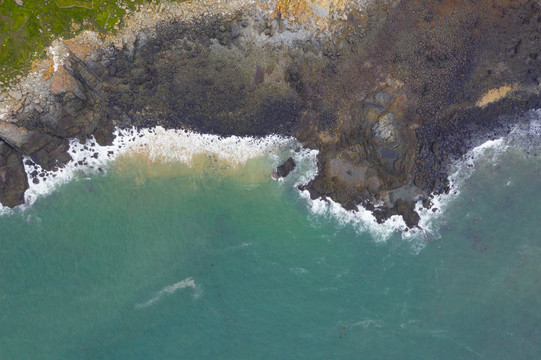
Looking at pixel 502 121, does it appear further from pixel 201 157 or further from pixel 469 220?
pixel 201 157

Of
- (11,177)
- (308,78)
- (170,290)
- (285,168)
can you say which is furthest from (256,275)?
(11,177)

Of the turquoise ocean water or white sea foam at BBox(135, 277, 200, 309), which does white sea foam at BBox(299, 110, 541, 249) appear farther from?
white sea foam at BBox(135, 277, 200, 309)

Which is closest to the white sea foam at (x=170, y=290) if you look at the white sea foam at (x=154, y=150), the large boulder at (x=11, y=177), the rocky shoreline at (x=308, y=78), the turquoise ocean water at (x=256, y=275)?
the turquoise ocean water at (x=256, y=275)

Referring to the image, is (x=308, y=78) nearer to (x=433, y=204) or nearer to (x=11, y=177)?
(x=433, y=204)

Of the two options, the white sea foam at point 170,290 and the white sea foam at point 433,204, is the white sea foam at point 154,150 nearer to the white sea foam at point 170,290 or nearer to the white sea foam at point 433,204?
the white sea foam at point 433,204

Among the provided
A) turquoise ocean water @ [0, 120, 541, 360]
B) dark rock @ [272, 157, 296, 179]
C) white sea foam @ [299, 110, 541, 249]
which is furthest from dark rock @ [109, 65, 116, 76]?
white sea foam @ [299, 110, 541, 249]

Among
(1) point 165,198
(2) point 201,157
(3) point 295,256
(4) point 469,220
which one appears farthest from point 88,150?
(4) point 469,220
